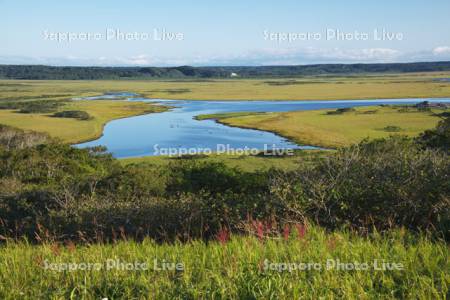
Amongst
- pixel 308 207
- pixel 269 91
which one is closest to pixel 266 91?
pixel 269 91

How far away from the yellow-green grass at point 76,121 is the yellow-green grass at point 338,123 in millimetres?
13594

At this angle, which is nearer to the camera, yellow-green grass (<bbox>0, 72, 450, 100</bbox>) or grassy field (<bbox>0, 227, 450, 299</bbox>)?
grassy field (<bbox>0, 227, 450, 299</bbox>)

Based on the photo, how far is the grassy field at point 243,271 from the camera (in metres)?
3.55

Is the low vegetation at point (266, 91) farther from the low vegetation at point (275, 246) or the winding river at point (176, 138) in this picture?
the low vegetation at point (275, 246)

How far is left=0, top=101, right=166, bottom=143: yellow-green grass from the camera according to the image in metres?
48.3

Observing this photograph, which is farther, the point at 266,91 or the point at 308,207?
the point at 266,91

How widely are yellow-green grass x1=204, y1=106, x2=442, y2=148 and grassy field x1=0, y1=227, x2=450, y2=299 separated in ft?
118

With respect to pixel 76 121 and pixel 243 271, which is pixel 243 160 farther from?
pixel 76 121

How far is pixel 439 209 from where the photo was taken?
19.3 ft

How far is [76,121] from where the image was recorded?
187 feet

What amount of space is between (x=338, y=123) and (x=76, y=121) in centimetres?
3014

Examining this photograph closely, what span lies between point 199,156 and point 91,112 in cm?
3532

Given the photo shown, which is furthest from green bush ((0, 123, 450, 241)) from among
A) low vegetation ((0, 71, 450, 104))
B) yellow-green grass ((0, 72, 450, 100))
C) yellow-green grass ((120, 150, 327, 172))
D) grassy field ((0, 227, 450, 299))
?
yellow-green grass ((0, 72, 450, 100))

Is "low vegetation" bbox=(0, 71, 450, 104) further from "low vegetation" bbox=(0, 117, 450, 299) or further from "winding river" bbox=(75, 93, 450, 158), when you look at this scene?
"low vegetation" bbox=(0, 117, 450, 299)
